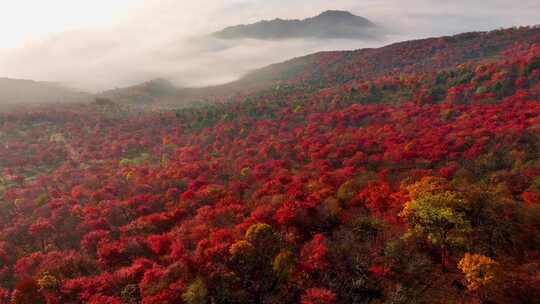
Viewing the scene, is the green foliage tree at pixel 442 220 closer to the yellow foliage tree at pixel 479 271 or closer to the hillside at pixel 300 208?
the hillside at pixel 300 208

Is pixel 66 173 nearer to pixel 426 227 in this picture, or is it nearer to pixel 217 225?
pixel 217 225

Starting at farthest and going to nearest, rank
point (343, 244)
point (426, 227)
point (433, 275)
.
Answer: point (343, 244)
point (426, 227)
point (433, 275)

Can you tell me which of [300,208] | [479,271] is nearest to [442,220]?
[479,271]

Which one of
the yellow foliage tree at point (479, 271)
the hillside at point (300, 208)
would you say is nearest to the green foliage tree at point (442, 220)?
the hillside at point (300, 208)

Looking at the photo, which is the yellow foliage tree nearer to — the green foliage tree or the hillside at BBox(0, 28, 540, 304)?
the hillside at BBox(0, 28, 540, 304)

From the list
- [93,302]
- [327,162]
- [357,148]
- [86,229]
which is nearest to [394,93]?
[357,148]

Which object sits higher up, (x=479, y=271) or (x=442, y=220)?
(x=442, y=220)

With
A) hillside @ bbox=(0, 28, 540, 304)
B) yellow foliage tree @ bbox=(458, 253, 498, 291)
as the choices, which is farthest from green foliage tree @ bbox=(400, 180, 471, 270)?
yellow foliage tree @ bbox=(458, 253, 498, 291)

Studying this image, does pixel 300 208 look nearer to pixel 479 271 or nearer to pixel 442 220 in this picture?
pixel 442 220
